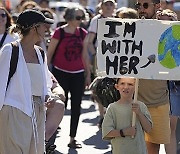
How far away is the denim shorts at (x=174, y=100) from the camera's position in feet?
22.4

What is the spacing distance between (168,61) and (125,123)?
63 cm

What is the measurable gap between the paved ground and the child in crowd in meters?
2.33

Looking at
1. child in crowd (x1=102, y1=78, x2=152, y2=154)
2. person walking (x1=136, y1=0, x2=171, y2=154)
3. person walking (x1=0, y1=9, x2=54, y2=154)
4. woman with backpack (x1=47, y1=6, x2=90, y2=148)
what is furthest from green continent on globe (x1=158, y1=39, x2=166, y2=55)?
woman with backpack (x1=47, y1=6, x2=90, y2=148)

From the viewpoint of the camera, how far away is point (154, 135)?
20.7ft

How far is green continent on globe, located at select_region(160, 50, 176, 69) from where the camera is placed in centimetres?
563

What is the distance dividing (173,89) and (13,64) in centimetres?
209

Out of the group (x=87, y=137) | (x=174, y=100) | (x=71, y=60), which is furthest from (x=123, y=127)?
(x=87, y=137)

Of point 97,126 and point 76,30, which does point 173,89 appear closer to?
point 76,30

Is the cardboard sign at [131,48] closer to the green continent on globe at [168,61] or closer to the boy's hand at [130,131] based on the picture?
the green continent on globe at [168,61]

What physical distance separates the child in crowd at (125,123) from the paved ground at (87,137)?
2.33 meters

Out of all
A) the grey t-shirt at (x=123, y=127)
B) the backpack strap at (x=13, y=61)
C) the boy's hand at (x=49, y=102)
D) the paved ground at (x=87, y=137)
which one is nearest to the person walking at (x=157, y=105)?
the grey t-shirt at (x=123, y=127)

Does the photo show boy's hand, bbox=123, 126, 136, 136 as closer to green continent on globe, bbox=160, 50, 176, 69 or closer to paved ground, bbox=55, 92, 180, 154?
green continent on globe, bbox=160, 50, 176, 69

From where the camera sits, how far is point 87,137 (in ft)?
30.3

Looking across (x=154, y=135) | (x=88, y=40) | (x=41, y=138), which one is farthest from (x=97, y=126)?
(x=41, y=138)
